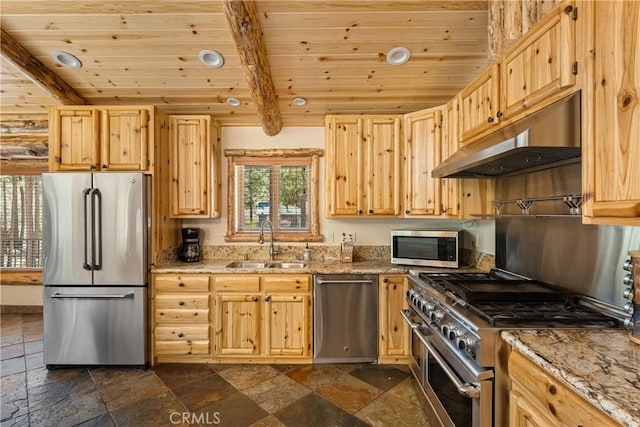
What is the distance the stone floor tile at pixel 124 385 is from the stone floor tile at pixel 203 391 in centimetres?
19

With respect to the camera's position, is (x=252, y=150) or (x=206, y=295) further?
(x=252, y=150)

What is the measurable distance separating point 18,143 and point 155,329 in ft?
10.2

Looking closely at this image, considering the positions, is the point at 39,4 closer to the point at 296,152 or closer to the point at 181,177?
the point at 181,177

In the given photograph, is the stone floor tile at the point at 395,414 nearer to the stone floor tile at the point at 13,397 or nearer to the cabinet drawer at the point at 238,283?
the cabinet drawer at the point at 238,283

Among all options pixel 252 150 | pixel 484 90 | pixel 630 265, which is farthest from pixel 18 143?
pixel 630 265

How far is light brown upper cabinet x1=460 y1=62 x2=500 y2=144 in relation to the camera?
178 centimetres

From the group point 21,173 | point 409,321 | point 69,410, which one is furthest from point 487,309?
point 21,173

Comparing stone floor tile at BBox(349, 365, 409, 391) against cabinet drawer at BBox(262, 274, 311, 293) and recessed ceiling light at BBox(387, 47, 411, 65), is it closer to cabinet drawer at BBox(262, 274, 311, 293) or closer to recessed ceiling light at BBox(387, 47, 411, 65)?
cabinet drawer at BBox(262, 274, 311, 293)

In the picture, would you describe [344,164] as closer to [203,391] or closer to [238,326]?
[238,326]

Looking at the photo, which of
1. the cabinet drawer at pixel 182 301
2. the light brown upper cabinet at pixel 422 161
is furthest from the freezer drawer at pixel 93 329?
the light brown upper cabinet at pixel 422 161

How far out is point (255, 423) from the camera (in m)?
1.95

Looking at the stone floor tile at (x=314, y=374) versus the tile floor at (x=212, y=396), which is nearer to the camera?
the tile floor at (x=212, y=396)

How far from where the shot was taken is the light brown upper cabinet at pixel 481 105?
5.84 ft

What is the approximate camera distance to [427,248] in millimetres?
2697
